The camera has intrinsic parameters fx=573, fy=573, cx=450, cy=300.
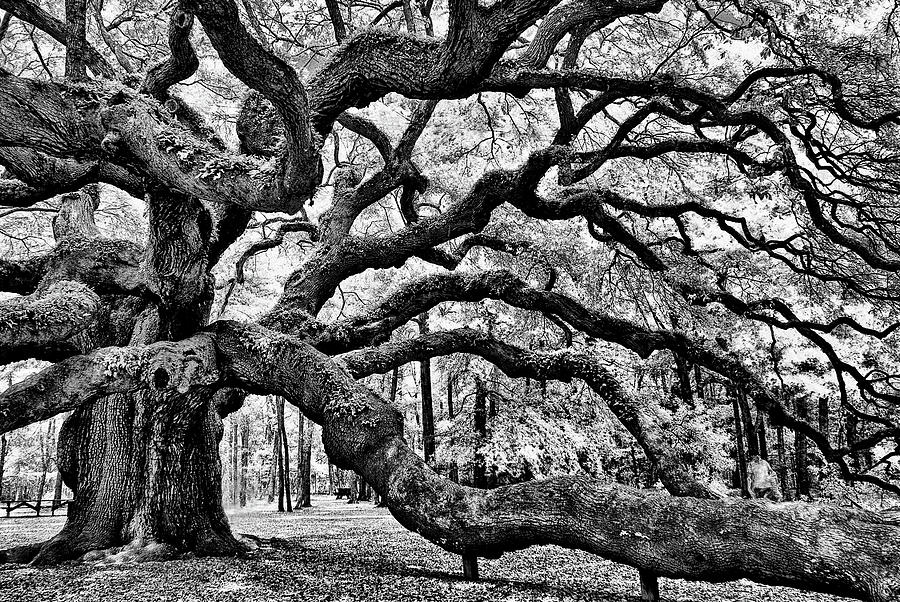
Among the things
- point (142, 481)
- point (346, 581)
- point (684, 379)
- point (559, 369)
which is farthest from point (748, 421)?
point (142, 481)

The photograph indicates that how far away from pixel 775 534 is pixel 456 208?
493 cm

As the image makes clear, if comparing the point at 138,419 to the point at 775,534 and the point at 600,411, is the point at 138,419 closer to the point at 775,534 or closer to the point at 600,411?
the point at 775,534

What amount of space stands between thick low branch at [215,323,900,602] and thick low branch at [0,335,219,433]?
34.0 inches

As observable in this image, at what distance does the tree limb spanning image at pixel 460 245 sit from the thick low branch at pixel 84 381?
0.07 feet

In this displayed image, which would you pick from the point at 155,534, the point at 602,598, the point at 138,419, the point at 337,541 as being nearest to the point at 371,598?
the point at 602,598

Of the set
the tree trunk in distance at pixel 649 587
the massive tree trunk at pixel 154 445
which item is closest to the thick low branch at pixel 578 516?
the tree trunk in distance at pixel 649 587

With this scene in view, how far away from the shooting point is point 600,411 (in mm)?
11203

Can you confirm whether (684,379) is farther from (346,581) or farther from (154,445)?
(154,445)

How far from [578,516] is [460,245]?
5.31 metres

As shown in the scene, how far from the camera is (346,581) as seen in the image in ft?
16.6

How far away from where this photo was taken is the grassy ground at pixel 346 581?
4531mm

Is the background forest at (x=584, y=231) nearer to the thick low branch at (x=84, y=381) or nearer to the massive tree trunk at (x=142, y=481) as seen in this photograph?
the thick low branch at (x=84, y=381)

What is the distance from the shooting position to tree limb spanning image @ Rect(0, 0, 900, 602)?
435cm

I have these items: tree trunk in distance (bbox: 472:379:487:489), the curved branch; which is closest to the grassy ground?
the curved branch
